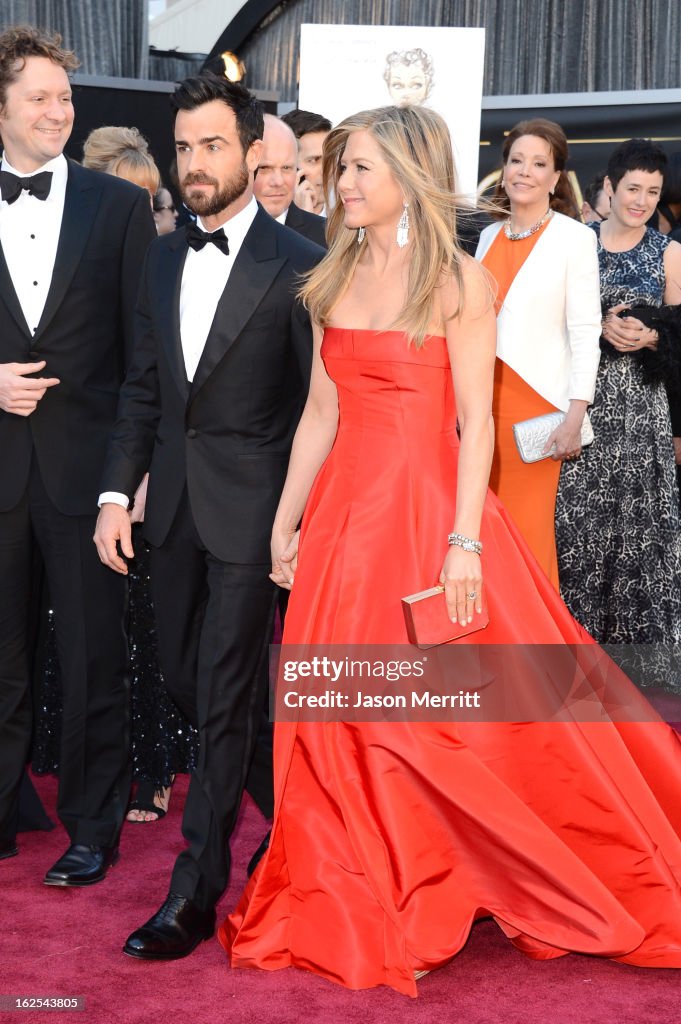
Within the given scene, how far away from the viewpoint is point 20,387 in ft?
9.74

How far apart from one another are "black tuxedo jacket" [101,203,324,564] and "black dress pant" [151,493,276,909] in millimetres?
57

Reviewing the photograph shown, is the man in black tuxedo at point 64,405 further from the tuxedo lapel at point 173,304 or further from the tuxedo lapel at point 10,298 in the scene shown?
the tuxedo lapel at point 173,304

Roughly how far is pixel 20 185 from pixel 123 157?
163 centimetres

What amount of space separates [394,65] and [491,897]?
5.34m

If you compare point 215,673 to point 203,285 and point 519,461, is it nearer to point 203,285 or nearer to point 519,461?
point 203,285

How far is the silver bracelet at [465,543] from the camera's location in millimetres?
2586

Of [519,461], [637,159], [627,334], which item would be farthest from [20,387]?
[637,159]

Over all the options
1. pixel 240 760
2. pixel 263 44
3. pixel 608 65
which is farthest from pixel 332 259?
pixel 263 44

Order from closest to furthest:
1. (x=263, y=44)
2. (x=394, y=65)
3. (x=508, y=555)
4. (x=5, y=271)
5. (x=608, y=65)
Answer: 1. (x=508, y=555)
2. (x=5, y=271)
3. (x=394, y=65)
4. (x=608, y=65)
5. (x=263, y=44)

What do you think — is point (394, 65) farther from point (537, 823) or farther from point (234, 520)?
point (537, 823)

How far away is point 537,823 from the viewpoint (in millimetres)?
2572

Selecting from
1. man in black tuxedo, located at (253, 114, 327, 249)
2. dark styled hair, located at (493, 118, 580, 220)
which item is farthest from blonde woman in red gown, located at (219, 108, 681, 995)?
dark styled hair, located at (493, 118, 580, 220)

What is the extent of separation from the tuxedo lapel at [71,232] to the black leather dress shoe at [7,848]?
1288 mm

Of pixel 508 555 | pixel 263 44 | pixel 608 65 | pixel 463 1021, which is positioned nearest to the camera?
pixel 463 1021
